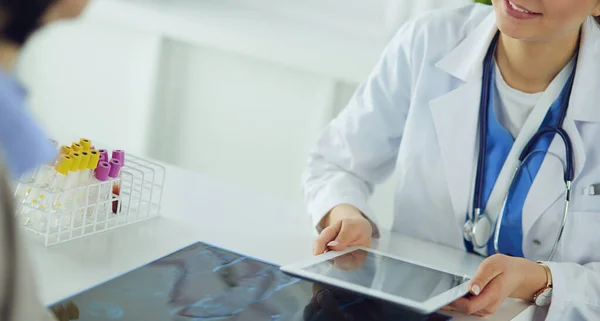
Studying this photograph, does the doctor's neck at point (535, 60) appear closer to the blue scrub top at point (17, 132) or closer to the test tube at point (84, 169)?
the test tube at point (84, 169)

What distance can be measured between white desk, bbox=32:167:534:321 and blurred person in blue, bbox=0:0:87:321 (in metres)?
0.39

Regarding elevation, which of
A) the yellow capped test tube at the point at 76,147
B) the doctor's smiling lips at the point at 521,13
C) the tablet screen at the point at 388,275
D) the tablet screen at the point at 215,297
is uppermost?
the doctor's smiling lips at the point at 521,13

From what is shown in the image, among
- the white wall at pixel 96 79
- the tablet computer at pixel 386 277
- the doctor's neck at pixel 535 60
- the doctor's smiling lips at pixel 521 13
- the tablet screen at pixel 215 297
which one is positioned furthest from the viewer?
the white wall at pixel 96 79

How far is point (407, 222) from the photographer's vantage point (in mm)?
1778

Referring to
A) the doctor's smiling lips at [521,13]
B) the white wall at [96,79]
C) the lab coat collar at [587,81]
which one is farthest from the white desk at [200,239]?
the white wall at [96,79]

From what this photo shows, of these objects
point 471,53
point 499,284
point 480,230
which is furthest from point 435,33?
point 499,284

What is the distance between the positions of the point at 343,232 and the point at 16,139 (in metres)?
0.81

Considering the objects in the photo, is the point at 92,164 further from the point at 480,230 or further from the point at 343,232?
the point at 480,230

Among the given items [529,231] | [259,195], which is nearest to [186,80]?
[259,195]

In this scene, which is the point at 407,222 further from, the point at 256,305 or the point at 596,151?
the point at 256,305

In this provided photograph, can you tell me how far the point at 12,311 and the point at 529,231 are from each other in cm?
117

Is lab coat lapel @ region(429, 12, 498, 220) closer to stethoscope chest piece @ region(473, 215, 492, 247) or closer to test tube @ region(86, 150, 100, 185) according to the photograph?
stethoscope chest piece @ region(473, 215, 492, 247)

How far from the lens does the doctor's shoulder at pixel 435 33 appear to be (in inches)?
69.2

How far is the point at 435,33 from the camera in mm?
1779
